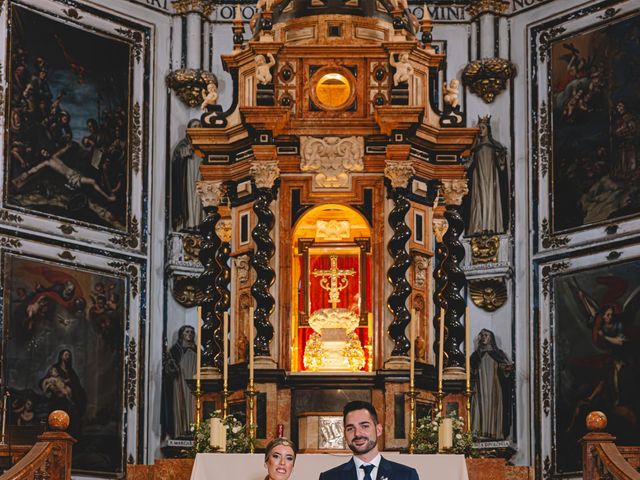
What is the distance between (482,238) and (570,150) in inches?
64.9

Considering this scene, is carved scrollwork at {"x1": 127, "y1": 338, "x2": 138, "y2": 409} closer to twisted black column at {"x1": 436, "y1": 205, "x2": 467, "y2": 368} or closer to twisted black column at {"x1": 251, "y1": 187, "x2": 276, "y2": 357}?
twisted black column at {"x1": 251, "y1": 187, "x2": 276, "y2": 357}

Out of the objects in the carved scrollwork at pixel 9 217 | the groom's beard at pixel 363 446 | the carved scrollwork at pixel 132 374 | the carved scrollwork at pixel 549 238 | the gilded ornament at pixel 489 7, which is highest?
the gilded ornament at pixel 489 7

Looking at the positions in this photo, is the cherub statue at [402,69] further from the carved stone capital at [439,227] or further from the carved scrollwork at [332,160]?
the carved stone capital at [439,227]

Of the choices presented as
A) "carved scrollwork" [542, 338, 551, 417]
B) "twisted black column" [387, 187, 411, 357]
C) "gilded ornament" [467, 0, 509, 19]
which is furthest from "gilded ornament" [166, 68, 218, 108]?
"carved scrollwork" [542, 338, 551, 417]

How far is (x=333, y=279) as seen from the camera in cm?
1708

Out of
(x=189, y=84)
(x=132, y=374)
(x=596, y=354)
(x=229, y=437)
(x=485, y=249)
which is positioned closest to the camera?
(x=229, y=437)

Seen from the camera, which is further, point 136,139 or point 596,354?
point 136,139

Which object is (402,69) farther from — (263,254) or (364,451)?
(364,451)

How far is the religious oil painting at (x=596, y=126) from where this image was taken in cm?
1897

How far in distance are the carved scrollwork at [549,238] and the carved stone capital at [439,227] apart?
2.74 m

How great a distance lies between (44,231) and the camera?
61.6ft

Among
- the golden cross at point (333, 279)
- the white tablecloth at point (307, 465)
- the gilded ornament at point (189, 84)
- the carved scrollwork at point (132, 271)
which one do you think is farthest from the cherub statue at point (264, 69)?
the white tablecloth at point (307, 465)

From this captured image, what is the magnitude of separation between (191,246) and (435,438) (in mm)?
7087

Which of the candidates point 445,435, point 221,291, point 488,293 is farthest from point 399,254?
point 488,293
